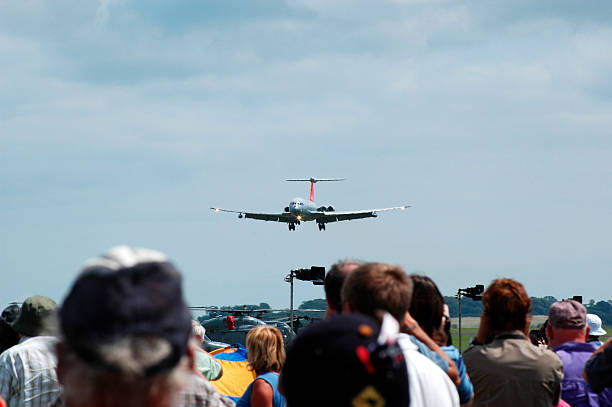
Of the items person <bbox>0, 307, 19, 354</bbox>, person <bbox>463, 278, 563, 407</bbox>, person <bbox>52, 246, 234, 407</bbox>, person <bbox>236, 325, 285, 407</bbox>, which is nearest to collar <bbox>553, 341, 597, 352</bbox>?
person <bbox>463, 278, 563, 407</bbox>

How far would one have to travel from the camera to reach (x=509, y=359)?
467cm

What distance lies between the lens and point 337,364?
1660mm

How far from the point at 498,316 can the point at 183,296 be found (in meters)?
3.67

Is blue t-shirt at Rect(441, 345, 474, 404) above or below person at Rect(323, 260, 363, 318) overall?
below

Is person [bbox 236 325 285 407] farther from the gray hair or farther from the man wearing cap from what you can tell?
the gray hair

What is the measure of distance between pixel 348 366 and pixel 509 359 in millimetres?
3291

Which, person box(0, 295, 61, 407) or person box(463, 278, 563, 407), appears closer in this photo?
person box(0, 295, 61, 407)

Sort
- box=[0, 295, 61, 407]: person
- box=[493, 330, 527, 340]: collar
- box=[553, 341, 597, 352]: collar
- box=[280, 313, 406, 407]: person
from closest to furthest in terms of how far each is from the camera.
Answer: box=[280, 313, 406, 407]: person < box=[0, 295, 61, 407]: person < box=[493, 330, 527, 340]: collar < box=[553, 341, 597, 352]: collar

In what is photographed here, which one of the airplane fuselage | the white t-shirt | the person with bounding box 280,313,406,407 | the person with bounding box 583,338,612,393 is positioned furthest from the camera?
the airplane fuselage

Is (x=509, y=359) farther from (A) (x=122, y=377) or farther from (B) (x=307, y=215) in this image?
(B) (x=307, y=215)

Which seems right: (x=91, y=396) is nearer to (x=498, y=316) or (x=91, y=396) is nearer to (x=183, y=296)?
(x=183, y=296)

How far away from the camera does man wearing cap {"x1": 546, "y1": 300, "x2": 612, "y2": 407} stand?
17.3ft

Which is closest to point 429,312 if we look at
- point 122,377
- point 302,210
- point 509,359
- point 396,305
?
point 509,359

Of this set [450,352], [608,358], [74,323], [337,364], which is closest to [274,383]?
[450,352]
